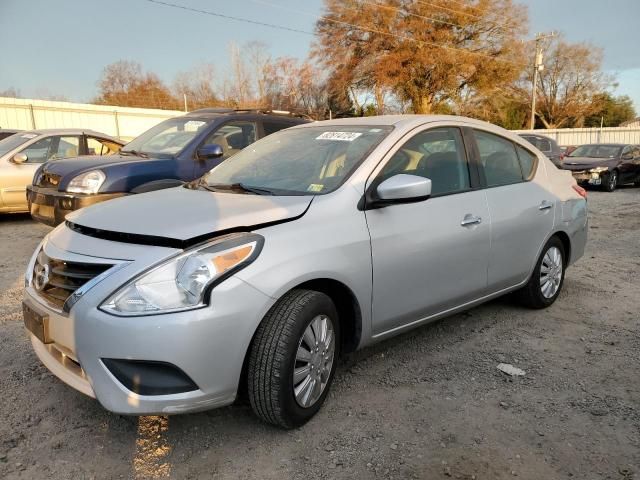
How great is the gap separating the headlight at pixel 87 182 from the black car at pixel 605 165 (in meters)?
13.0

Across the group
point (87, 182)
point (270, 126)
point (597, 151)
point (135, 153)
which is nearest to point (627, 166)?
point (597, 151)

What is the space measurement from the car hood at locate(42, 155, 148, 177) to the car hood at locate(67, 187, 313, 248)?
10.4 ft

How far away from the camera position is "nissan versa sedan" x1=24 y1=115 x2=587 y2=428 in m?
2.29

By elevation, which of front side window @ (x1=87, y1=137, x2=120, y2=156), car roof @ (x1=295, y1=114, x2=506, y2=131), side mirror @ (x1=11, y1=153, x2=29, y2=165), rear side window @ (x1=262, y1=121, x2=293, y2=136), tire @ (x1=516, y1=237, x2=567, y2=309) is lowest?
tire @ (x1=516, y1=237, x2=567, y2=309)

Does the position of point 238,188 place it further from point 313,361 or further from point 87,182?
point 87,182

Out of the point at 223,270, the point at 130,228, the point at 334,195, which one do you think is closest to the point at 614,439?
the point at 334,195

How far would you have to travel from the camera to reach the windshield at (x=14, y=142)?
8500 millimetres

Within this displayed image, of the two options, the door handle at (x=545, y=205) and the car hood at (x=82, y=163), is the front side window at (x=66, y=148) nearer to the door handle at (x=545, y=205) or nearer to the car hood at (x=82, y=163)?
the car hood at (x=82, y=163)

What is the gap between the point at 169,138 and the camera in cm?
668

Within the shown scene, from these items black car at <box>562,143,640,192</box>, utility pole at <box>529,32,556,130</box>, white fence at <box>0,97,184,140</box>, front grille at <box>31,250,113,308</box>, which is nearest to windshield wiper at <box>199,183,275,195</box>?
front grille at <box>31,250,113,308</box>

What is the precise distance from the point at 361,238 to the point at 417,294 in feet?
1.99

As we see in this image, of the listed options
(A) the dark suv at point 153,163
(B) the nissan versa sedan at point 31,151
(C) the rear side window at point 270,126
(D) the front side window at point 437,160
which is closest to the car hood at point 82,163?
(A) the dark suv at point 153,163

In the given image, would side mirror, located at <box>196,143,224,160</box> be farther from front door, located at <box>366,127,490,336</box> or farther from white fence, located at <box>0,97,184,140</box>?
white fence, located at <box>0,97,184,140</box>

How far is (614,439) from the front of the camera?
8.70 feet
